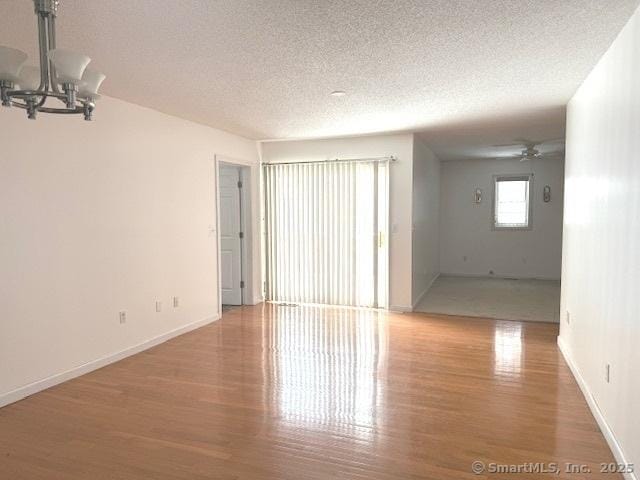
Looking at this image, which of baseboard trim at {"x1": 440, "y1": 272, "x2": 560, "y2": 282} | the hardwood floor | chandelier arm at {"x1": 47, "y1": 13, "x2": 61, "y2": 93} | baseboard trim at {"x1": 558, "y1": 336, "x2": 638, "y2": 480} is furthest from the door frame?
baseboard trim at {"x1": 440, "y1": 272, "x2": 560, "y2": 282}

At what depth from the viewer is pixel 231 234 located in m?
6.68

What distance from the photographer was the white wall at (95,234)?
3.27 meters

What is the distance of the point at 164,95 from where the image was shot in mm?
3990

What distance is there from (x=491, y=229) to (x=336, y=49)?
7.47m

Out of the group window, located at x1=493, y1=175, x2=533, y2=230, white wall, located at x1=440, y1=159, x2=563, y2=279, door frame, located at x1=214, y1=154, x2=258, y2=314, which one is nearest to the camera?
door frame, located at x1=214, y1=154, x2=258, y2=314

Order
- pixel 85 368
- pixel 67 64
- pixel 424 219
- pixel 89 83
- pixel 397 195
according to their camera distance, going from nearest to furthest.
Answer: pixel 67 64 → pixel 89 83 → pixel 85 368 → pixel 397 195 → pixel 424 219

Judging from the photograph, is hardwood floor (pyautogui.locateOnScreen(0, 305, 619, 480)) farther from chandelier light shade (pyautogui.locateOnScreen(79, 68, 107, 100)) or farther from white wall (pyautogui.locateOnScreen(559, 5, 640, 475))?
chandelier light shade (pyautogui.locateOnScreen(79, 68, 107, 100))

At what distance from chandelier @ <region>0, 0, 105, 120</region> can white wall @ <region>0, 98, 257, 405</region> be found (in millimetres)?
1538

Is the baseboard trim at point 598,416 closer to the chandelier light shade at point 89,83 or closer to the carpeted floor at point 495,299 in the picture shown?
the carpeted floor at point 495,299

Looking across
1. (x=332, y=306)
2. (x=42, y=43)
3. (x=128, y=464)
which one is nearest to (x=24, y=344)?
(x=128, y=464)

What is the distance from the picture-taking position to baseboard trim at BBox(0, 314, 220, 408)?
3259 millimetres

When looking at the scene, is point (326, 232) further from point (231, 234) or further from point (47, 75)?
point (47, 75)

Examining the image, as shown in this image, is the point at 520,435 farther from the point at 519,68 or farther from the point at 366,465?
the point at 519,68

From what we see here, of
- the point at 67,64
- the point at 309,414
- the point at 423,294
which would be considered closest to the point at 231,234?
the point at 423,294
